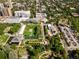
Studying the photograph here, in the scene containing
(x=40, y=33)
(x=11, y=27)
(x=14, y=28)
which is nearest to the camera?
(x=40, y=33)

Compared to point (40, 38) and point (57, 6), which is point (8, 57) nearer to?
point (40, 38)

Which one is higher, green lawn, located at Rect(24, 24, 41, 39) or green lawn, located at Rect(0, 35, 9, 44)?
green lawn, located at Rect(0, 35, 9, 44)

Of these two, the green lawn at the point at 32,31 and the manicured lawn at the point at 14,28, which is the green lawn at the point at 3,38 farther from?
the green lawn at the point at 32,31

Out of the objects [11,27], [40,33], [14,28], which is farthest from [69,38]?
[11,27]

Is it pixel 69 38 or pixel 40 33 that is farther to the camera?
pixel 40 33

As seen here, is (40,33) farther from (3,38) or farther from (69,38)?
(3,38)

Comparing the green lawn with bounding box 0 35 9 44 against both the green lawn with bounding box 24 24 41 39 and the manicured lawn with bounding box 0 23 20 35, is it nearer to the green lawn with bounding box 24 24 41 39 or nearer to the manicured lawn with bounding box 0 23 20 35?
the manicured lawn with bounding box 0 23 20 35

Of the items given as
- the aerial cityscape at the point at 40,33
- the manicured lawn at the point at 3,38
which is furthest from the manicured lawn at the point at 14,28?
the manicured lawn at the point at 3,38

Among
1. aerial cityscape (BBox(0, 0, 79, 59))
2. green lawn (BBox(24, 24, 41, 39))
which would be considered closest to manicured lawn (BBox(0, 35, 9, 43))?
aerial cityscape (BBox(0, 0, 79, 59))
